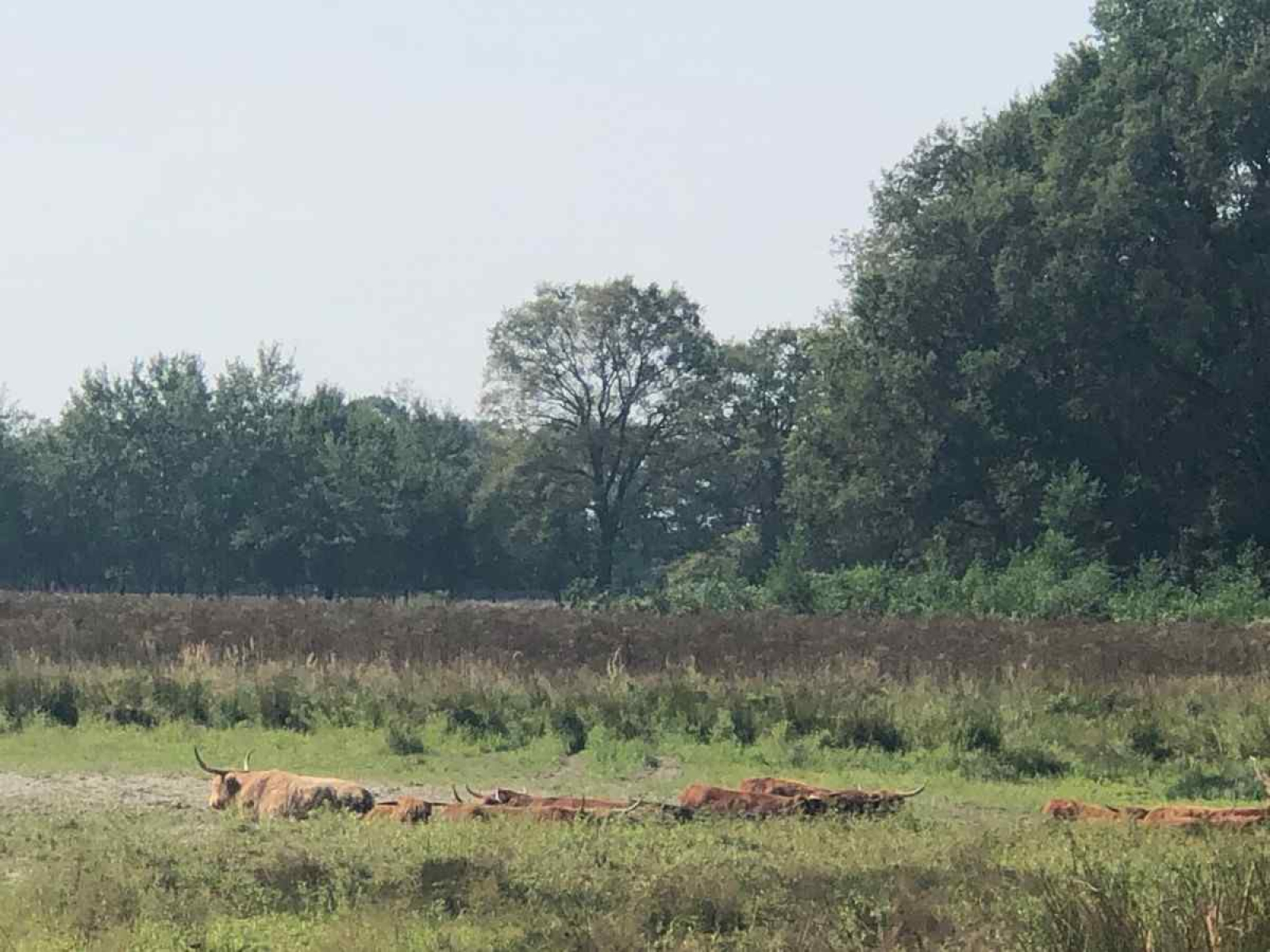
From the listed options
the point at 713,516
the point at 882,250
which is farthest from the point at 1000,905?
the point at 713,516

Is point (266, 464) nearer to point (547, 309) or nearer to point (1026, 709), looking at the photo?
point (547, 309)

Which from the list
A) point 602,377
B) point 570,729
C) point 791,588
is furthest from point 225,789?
point 602,377

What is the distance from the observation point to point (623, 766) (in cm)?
2084

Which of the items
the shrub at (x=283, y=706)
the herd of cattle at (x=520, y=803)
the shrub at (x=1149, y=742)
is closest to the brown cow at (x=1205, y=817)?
the herd of cattle at (x=520, y=803)

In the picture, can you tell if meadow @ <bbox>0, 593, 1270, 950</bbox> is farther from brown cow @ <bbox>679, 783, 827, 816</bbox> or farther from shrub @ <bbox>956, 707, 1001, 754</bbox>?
brown cow @ <bbox>679, 783, 827, 816</bbox>

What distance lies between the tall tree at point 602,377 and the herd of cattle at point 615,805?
60372mm

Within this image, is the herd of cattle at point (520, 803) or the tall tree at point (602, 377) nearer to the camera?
the herd of cattle at point (520, 803)

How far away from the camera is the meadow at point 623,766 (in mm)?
10266

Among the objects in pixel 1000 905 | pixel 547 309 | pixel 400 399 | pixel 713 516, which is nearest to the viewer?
pixel 1000 905

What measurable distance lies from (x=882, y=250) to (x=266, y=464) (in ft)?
99.6

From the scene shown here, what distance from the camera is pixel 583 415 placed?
255ft

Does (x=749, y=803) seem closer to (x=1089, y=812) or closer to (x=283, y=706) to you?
(x=1089, y=812)

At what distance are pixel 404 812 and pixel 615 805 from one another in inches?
73.8

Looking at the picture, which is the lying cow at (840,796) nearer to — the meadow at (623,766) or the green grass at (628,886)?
the meadow at (623,766)
